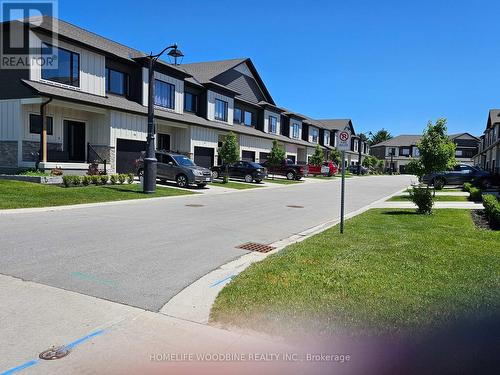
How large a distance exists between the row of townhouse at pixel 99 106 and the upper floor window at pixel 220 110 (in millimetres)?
86

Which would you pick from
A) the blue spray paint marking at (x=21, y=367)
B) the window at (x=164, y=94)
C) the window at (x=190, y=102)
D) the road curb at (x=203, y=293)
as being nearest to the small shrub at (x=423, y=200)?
the road curb at (x=203, y=293)

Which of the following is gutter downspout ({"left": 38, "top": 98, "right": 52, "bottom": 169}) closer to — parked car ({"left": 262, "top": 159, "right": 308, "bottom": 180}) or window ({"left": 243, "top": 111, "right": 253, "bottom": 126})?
parked car ({"left": 262, "top": 159, "right": 308, "bottom": 180})

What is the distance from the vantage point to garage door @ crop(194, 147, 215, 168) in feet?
106

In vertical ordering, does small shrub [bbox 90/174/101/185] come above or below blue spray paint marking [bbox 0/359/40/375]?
above

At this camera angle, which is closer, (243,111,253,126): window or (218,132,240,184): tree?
(218,132,240,184): tree

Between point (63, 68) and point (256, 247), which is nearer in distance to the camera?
point (256, 247)

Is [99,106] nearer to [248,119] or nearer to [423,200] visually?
[423,200]

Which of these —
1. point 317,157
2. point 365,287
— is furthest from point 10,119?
point 317,157

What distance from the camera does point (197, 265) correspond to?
7016mm

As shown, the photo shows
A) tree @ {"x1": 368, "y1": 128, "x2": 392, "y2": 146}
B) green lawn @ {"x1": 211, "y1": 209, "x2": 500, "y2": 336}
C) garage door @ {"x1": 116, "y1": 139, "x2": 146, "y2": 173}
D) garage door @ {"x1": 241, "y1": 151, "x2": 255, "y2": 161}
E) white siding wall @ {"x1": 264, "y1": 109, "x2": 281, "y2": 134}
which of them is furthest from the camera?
tree @ {"x1": 368, "y1": 128, "x2": 392, "y2": 146}

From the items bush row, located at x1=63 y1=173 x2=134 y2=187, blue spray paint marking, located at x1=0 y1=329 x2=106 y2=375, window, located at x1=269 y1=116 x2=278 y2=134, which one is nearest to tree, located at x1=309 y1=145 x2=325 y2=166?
window, located at x1=269 y1=116 x2=278 y2=134

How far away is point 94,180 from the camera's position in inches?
770

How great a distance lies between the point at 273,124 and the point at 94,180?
102 ft

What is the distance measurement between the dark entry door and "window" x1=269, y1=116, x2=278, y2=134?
26551 millimetres
